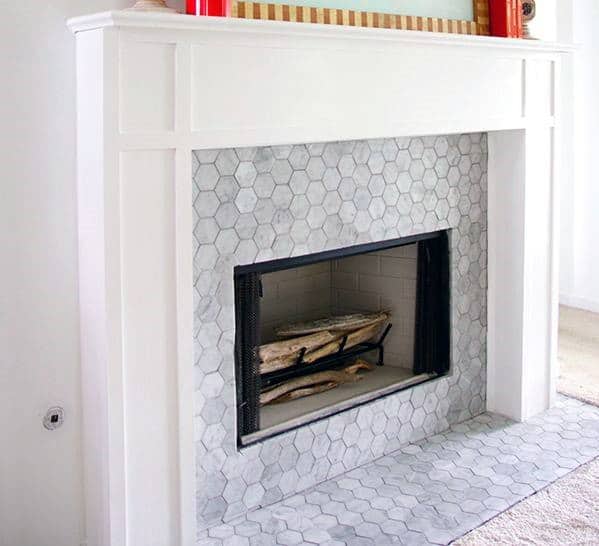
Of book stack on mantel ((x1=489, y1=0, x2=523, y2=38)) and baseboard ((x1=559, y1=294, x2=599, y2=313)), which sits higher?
book stack on mantel ((x1=489, y1=0, x2=523, y2=38))

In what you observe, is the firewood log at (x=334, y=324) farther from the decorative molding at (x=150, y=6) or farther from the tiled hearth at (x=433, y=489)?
the decorative molding at (x=150, y=6)

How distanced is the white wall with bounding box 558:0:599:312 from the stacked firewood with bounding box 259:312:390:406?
2.08m

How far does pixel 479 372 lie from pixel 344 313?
1.83 ft

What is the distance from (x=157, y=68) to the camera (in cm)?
196

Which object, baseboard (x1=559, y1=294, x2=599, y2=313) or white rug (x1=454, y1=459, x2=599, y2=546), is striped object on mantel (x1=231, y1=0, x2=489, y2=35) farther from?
baseboard (x1=559, y1=294, x2=599, y2=313)

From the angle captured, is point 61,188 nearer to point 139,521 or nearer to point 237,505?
point 139,521

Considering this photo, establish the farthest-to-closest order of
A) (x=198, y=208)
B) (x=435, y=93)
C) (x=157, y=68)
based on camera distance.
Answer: (x=435, y=93) → (x=198, y=208) → (x=157, y=68)

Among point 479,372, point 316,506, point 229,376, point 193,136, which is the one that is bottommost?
point 316,506

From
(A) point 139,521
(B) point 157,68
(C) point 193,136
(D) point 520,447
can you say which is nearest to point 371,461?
(D) point 520,447

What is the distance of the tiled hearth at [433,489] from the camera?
2291 mm

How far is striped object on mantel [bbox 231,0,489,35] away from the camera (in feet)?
7.28

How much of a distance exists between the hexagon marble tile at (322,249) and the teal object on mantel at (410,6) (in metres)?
0.40

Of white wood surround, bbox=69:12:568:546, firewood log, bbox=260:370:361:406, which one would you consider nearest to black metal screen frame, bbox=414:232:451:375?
firewood log, bbox=260:370:361:406

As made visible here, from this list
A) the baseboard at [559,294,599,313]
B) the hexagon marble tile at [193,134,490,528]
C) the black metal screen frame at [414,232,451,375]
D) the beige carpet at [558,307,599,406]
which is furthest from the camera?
the baseboard at [559,294,599,313]
